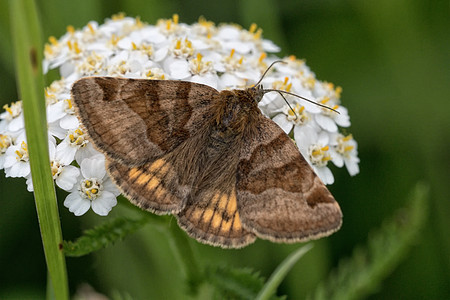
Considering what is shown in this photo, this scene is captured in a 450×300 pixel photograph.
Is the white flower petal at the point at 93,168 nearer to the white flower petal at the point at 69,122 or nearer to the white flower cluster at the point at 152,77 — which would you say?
the white flower cluster at the point at 152,77

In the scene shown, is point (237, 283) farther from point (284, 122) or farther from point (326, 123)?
point (326, 123)

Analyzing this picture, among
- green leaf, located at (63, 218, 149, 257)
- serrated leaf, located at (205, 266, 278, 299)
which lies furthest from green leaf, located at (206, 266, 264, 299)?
green leaf, located at (63, 218, 149, 257)

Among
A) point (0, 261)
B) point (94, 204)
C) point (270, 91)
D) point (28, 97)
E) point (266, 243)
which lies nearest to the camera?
Result: point (28, 97)

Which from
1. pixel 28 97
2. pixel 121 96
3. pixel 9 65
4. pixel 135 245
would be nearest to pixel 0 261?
pixel 135 245

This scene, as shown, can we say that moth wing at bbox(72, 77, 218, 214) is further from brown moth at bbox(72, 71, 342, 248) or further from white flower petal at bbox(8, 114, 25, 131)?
white flower petal at bbox(8, 114, 25, 131)

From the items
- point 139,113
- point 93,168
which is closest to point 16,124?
point 93,168

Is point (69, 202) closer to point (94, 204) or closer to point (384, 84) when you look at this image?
point (94, 204)
